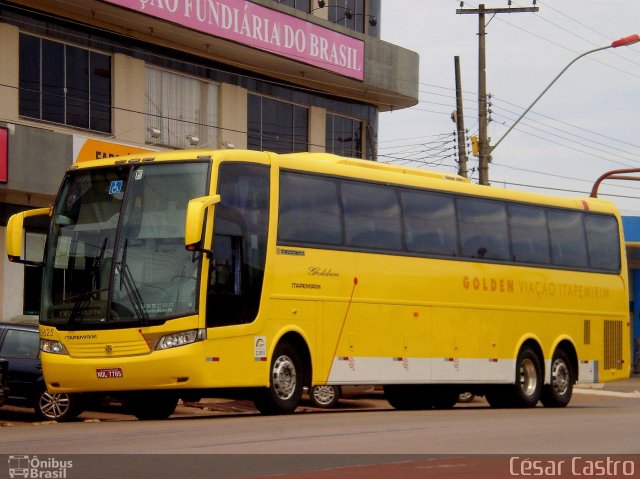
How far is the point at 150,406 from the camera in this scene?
20.4 metres

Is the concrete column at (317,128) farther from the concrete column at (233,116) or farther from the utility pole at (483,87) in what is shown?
the utility pole at (483,87)

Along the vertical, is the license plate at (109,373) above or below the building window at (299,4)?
below

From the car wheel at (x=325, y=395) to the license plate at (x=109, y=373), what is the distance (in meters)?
7.96

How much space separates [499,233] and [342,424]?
852 cm

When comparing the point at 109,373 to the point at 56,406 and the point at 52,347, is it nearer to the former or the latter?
the point at 52,347

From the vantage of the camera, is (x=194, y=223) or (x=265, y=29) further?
(x=265, y=29)

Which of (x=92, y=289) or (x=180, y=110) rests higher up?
(x=180, y=110)

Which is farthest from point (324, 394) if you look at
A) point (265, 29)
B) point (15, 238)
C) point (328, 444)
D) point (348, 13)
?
point (348, 13)

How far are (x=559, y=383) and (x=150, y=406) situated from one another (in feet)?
28.7

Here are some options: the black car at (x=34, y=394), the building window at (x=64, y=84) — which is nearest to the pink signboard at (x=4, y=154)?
the building window at (x=64, y=84)

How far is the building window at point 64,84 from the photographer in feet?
99.9

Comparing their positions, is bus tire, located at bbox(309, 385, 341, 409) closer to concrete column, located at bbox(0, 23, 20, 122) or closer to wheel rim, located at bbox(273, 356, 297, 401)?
wheel rim, located at bbox(273, 356, 297, 401)

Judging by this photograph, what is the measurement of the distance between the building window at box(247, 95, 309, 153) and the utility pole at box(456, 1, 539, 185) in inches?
200
